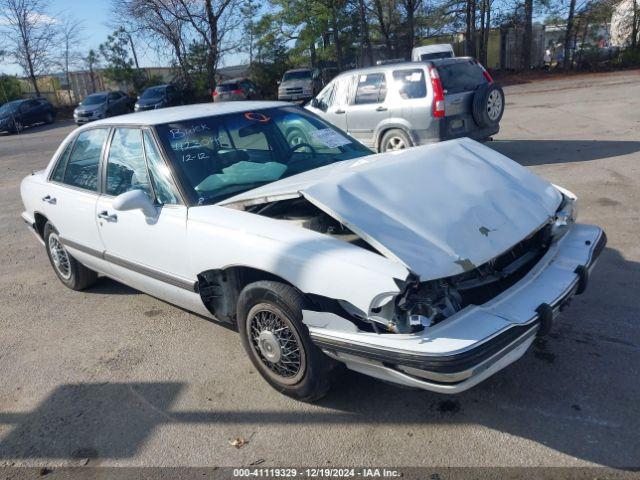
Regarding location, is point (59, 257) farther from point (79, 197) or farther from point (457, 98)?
point (457, 98)

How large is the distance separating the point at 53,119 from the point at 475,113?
90.6ft

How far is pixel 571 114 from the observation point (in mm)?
14938

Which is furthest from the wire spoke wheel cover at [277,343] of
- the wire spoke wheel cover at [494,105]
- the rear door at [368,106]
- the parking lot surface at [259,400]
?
the wire spoke wheel cover at [494,105]

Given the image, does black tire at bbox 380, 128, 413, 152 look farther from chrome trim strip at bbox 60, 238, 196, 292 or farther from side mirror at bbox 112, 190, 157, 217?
side mirror at bbox 112, 190, 157, 217

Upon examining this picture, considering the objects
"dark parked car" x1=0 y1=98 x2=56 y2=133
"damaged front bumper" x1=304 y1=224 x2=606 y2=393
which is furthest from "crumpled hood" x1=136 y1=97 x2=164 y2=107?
"damaged front bumper" x1=304 y1=224 x2=606 y2=393

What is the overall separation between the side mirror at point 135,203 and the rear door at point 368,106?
647 centimetres

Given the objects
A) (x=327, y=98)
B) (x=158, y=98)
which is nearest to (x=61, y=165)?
(x=327, y=98)

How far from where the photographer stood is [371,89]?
9.93 metres

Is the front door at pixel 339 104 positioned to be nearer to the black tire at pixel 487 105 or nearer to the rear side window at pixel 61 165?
the black tire at pixel 487 105

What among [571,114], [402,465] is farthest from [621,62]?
[402,465]

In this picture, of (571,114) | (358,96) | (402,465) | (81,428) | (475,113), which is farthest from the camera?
(571,114)

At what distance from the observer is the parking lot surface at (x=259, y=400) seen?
2.92 metres

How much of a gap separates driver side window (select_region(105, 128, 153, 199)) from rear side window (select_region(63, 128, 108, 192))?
222 mm

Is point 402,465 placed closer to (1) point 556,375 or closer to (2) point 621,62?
(1) point 556,375
